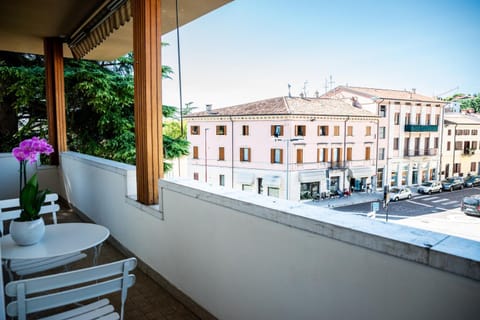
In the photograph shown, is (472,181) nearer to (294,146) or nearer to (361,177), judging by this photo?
(361,177)

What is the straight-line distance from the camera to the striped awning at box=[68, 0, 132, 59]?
3.20m

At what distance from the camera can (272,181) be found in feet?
5.65

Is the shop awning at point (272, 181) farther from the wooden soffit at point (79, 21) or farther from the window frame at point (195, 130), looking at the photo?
the wooden soffit at point (79, 21)

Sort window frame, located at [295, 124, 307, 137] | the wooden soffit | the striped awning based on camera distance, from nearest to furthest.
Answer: window frame, located at [295, 124, 307, 137] < the striped awning < the wooden soffit

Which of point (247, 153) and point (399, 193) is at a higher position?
point (247, 153)

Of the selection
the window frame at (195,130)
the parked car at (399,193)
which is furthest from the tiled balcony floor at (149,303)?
the parked car at (399,193)

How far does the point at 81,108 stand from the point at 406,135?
7.99m

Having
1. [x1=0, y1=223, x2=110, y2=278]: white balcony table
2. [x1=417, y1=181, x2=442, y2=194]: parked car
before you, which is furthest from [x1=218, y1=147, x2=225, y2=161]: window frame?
[x1=417, y1=181, x2=442, y2=194]: parked car

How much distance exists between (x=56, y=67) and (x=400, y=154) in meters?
5.53

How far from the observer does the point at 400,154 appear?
1228 millimetres

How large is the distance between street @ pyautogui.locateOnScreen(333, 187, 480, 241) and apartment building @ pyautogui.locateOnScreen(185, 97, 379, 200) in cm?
17

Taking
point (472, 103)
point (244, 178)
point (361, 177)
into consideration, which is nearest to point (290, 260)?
point (361, 177)

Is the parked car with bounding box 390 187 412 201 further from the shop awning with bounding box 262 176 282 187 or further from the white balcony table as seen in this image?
the white balcony table

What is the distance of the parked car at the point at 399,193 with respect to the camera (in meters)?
1.14
